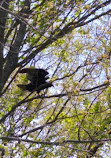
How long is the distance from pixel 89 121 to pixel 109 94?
88 cm

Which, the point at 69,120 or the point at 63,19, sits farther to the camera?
the point at 69,120

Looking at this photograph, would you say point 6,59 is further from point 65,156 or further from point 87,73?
point 65,156

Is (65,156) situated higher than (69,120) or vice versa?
(69,120)

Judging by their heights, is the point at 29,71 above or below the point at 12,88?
below

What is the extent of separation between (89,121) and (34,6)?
2943mm

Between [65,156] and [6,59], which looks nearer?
[6,59]

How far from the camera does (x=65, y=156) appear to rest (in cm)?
620

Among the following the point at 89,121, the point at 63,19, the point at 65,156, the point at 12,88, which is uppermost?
the point at 63,19

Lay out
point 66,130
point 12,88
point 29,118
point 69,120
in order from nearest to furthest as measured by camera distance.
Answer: point 29,118 < point 69,120 < point 66,130 < point 12,88

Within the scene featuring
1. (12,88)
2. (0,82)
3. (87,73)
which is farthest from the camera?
(12,88)

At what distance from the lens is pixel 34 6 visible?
5109 mm

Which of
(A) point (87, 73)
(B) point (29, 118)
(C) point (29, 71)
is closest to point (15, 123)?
(B) point (29, 118)

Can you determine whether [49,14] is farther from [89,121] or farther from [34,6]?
[89,121]

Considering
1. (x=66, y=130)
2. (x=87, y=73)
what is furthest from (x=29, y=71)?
(x=66, y=130)
